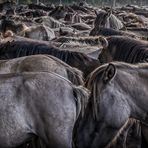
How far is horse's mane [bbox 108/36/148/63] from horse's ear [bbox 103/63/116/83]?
9.43 ft

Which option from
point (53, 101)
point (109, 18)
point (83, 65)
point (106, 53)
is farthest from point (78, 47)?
point (109, 18)

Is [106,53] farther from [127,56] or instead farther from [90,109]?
[90,109]

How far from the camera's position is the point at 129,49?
6.88 m

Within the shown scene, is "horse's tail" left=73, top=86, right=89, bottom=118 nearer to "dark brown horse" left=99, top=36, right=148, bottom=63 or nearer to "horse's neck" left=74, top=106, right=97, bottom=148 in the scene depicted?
"horse's neck" left=74, top=106, right=97, bottom=148

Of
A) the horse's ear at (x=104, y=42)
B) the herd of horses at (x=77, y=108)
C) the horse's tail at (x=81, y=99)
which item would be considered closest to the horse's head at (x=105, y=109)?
the herd of horses at (x=77, y=108)

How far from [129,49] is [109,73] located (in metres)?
3.51

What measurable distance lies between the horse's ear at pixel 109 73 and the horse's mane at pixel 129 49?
2.88 m

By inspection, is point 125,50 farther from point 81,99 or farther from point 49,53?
point 81,99

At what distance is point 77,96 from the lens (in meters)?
3.81

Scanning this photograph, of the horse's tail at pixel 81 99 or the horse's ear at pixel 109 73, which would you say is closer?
the horse's ear at pixel 109 73

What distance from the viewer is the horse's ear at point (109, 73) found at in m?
3.44

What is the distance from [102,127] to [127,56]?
3435 mm

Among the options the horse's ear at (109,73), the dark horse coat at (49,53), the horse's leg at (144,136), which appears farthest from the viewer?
the dark horse coat at (49,53)

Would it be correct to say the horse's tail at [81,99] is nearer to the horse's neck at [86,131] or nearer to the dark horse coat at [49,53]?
the horse's neck at [86,131]
